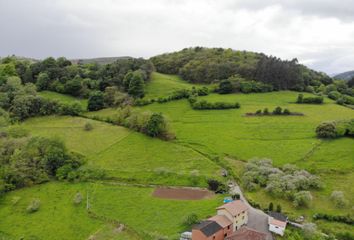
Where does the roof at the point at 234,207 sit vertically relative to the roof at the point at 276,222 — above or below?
above

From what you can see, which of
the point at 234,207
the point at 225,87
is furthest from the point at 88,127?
the point at 234,207

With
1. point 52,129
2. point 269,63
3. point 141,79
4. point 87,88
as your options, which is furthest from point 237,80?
point 52,129

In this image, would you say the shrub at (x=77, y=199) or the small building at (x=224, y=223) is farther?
the shrub at (x=77, y=199)

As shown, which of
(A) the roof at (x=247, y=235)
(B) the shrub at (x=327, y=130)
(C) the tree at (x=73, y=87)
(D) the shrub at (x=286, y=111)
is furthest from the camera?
(C) the tree at (x=73, y=87)

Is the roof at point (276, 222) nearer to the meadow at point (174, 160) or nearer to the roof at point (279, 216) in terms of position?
the roof at point (279, 216)

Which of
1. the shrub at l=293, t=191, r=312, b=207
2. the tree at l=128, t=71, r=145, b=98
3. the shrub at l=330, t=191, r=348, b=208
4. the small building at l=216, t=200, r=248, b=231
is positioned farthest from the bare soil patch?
the tree at l=128, t=71, r=145, b=98

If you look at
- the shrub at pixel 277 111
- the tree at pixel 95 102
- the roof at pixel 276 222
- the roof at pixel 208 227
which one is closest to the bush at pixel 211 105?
the shrub at pixel 277 111

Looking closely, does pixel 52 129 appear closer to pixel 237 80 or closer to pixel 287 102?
pixel 237 80

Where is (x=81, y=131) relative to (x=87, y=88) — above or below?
below
